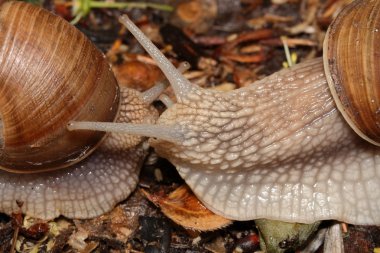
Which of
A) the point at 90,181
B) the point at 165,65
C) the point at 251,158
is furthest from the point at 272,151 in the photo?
the point at 90,181

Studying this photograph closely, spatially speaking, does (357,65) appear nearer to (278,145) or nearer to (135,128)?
(278,145)

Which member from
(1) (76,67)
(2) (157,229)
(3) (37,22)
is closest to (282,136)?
(2) (157,229)

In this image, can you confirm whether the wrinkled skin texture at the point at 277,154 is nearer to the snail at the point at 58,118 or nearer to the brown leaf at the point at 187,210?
the brown leaf at the point at 187,210

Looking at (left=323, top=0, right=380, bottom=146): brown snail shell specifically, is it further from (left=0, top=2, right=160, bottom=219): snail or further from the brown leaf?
(left=0, top=2, right=160, bottom=219): snail

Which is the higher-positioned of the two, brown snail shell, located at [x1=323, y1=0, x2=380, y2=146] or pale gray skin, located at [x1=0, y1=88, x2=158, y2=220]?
brown snail shell, located at [x1=323, y1=0, x2=380, y2=146]

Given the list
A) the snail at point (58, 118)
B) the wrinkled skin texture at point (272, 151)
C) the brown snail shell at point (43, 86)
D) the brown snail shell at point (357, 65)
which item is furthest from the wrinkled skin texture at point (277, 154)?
the brown snail shell at point (43, 86)

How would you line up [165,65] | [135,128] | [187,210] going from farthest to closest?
[187,210]
[165,65]
[135,128]

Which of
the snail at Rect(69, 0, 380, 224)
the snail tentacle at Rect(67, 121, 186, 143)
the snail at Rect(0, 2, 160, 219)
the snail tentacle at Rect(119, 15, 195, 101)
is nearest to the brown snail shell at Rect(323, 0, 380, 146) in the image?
the snail at Rect(69, 0, 380, 224)
